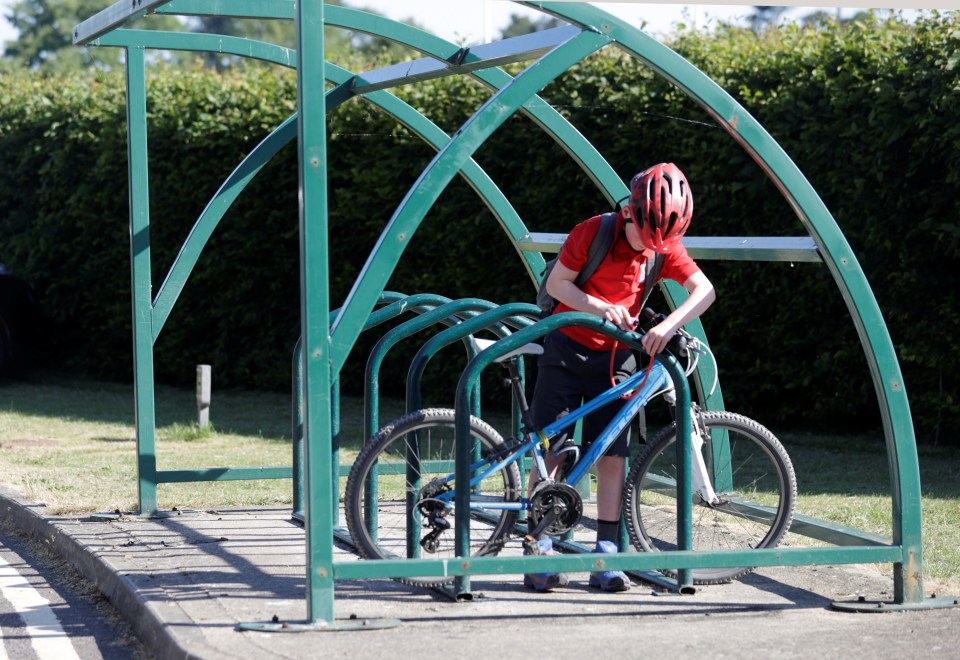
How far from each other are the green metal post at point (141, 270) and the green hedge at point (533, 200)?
13.5ft

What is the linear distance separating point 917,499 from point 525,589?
1494 mm

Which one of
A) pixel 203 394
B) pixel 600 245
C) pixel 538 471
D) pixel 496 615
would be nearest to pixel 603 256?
pixel 600 245

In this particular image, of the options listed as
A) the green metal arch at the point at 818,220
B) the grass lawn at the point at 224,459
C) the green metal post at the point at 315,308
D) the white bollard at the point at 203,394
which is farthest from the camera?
the white bollard at the point at 203,394

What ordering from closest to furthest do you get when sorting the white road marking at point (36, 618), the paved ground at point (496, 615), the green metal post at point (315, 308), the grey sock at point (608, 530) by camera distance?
the paved ground at point (496, 615), the green metal post at point (315, 308), the white road marking at point (36, 618), the grey sock at point (608, 530)

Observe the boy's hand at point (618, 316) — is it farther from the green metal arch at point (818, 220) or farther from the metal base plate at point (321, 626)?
the metal base plate at point (321, 626)

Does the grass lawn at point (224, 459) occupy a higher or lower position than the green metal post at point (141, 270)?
lower

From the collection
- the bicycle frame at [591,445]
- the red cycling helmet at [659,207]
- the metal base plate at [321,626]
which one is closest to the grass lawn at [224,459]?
A: the bicycle frame at [591,445]

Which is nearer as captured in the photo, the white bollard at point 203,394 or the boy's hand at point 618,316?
the boy's hand at point 618,316

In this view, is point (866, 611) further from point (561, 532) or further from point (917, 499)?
point (561, 532)

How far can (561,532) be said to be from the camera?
489 centimetres

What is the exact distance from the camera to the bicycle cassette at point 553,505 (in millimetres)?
4855

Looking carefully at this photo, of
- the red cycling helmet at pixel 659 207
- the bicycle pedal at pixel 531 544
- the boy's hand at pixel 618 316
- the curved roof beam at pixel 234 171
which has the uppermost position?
the curved roof beam at pixel 234 171

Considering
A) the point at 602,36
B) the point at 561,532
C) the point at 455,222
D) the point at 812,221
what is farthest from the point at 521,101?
the point at 455,222

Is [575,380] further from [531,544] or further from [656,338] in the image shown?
[531,544]
